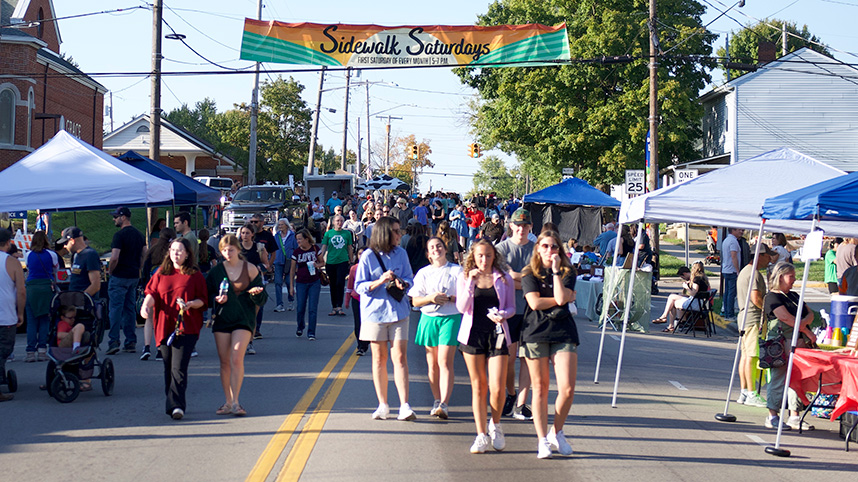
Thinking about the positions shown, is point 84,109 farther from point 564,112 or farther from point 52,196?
point 52,196

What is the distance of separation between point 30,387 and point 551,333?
20.7ft

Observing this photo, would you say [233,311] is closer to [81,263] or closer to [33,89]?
[81,263]

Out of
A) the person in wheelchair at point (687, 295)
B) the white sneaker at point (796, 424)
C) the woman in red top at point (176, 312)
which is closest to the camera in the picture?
the woman in red top at point (176, 312)

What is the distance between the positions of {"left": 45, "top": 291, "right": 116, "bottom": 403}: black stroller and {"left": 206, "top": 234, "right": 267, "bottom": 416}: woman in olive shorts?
69.3 inches

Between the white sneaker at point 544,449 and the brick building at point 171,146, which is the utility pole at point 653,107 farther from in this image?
the brick building at point 171,146

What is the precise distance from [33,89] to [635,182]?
25671 mm

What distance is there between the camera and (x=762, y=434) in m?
8.08

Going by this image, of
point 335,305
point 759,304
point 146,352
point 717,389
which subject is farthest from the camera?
point 335,305

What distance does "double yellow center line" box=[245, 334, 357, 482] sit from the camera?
20.7ft

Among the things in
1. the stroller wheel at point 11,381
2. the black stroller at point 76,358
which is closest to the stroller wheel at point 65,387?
the black stroller at point 76,358

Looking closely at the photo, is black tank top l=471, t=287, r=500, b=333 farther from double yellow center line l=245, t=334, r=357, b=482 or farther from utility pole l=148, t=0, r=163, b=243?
utility pole l=148, t=0, r=163, b=243

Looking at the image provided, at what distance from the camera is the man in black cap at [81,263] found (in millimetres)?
10305

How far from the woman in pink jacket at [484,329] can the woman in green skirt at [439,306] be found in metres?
0.36

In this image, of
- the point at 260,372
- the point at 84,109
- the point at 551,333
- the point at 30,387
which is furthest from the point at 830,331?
the point at 84,109
